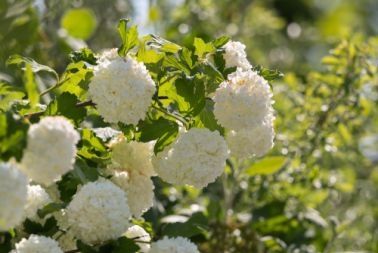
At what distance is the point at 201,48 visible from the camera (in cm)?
206

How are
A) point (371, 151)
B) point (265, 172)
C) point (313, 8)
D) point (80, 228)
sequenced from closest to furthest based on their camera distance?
point (80, 228) → point (265, 172) → point (371, 151) → point (313, 8)

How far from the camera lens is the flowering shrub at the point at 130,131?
1.84 m

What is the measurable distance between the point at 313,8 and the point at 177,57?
727 cm

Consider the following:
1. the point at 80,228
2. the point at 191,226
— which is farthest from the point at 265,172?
the point at 80,228

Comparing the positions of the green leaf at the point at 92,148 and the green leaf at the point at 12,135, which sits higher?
the green leaf at the point at 12,135

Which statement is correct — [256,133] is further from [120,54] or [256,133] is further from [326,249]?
[326,249]

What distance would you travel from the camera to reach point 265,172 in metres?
3.21

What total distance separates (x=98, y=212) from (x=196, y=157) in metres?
0.27

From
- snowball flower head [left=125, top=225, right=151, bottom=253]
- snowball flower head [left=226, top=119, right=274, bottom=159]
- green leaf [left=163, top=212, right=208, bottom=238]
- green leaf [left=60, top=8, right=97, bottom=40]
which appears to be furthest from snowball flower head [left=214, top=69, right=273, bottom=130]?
green leaf [left=60, top=8, right=97, bottom=40]

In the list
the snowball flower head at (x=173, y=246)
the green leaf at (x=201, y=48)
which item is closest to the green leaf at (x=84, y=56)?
the green leaf at (x=201, y=48)

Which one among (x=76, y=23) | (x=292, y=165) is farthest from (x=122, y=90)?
(x=76, y=23)

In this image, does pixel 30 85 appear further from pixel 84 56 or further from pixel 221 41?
pixel 221 41

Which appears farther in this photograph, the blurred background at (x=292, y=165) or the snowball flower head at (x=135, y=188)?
the blurred background at (x=292, y=165)

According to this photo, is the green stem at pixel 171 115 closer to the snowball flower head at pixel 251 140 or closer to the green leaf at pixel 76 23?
the snowball flower head at pixel 251 140
